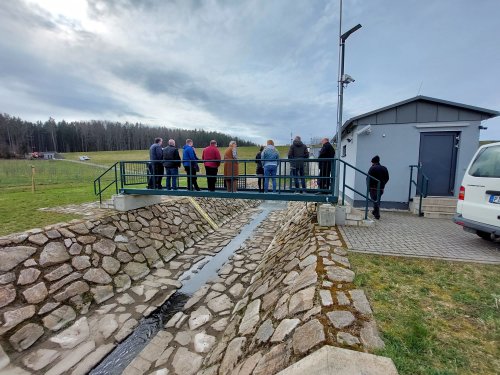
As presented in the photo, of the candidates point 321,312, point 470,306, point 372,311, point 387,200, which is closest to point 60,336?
point 321,312

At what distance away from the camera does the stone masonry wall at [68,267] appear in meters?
4.57

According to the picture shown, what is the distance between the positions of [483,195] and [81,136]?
95559 millimetres

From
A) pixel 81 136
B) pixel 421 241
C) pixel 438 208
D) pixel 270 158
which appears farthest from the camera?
pixel 81 136

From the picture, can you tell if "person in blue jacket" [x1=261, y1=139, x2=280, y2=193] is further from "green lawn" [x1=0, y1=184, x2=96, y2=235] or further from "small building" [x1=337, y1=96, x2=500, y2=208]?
"green lawn" [x1=0, y1=184, x2=96, y2=235]

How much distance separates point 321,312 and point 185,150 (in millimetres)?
6484

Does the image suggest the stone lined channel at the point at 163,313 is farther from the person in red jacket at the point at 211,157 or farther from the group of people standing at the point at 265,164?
the person in red jacket at the point at 211,157

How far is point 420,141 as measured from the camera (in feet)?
28.4

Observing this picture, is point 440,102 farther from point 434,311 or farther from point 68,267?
point 68,267

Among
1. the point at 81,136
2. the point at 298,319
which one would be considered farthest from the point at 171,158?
the point at 81,136

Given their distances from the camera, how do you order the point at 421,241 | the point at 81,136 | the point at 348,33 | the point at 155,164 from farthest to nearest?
the point at 81,136 → the point at 155,164 → the point at 348,33 → the point at 421,241

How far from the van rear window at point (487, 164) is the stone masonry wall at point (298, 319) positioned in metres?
3.05

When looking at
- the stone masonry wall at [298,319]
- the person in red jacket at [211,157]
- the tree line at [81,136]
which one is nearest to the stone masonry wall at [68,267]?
the person in red jacket at [211,157]

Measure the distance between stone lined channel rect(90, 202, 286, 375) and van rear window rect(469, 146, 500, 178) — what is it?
6737mm

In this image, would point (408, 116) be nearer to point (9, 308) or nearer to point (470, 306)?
point (470, 306)
